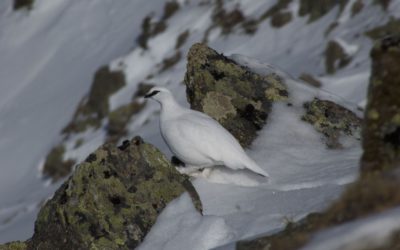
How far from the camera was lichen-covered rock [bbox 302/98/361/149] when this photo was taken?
882 cm

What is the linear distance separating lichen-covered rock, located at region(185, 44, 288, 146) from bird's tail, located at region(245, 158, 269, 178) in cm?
101

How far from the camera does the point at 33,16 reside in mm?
34156

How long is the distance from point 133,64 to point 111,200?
816 inches

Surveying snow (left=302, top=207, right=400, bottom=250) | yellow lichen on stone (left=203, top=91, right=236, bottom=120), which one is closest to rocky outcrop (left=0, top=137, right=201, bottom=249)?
yellow lichen on stone (left=203, top=91, right=236, bottom=120)

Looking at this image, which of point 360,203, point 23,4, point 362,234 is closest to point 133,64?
point 23,4

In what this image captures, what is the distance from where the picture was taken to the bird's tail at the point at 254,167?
771 cm

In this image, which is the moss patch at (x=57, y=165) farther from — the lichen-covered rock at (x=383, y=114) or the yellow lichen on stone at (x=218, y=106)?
the lichen-covered rock at (x=383, y=114)

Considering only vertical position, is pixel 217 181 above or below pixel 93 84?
above

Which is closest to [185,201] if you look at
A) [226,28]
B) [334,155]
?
[334,155]

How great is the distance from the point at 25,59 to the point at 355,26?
42.5 feet

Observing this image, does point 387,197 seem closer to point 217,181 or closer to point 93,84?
point 217,181

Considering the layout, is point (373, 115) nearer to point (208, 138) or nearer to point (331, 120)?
point (208, 138)

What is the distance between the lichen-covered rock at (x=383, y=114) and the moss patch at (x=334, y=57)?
15.8 metres

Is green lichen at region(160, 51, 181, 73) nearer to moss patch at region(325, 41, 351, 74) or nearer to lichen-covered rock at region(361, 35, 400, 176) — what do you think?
moss patch at region(325, 41, 351, 74)
